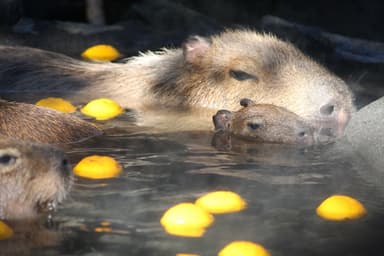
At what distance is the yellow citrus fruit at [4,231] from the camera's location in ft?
15.3

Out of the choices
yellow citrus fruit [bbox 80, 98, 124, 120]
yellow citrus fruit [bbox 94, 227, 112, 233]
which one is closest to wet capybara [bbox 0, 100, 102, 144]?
yellow citrus fruit [bbox 80, 98, 124, 120]

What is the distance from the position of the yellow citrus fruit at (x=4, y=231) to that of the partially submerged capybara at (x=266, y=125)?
2.54 metres

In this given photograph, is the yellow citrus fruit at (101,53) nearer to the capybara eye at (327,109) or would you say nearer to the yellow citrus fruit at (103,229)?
the capybara eye at (327,109)

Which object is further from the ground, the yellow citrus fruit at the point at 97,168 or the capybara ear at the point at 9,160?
the yellow citrus fruit at the point at 97,168

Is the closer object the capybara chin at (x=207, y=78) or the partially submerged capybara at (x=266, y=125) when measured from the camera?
the partially submerged capybara at (x=266, y=125)

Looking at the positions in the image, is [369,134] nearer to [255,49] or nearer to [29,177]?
[255,49]

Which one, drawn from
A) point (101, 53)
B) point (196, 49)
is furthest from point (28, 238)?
point (101, 53)

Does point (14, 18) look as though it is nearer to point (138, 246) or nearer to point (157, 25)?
point (157, 25)

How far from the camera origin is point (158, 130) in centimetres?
722

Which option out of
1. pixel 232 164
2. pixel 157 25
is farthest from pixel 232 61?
pixel 157 25

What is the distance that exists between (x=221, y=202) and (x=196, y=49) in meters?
3.08

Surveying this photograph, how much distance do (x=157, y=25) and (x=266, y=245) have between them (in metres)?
6.28

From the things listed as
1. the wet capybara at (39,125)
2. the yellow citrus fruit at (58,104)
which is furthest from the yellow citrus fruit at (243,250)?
the yellow citrus fruit at (58,104)

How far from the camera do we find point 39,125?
20.6ft
